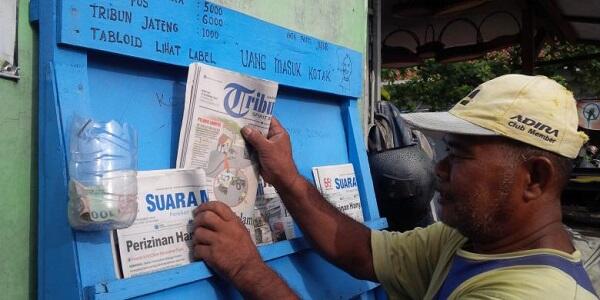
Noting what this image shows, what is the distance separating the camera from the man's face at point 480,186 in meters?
1.42

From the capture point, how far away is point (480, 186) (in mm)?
1440

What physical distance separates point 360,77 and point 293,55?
1.63ft

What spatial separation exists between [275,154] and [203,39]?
0.39 meters

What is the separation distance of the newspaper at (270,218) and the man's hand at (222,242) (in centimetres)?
18

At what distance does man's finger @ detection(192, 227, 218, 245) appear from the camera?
1.35 metres

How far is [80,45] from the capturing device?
1162 millimetres

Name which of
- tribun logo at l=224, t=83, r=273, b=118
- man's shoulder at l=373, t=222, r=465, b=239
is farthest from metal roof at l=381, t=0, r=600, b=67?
tribun logo at l=224, t=83, r=273, b=118

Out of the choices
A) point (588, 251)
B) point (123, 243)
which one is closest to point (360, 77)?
point (123, 243)

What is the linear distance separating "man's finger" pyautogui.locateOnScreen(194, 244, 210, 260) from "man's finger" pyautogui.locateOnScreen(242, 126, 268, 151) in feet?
1.19

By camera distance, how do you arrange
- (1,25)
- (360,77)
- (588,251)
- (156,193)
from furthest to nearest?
1. (588,251)
2. (360,77)
3. (156,193)
4. (1,25)

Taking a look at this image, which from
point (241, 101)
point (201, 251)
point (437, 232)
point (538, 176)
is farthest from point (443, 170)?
point (201, 251)

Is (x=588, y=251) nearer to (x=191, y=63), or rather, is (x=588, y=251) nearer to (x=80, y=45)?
(x=191, y=63)

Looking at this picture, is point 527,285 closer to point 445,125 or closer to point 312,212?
point 445,125

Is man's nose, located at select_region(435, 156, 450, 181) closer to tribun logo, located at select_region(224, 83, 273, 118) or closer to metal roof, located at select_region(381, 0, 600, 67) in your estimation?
tribun logo, located at select_region(224, 83, 273, 118)
